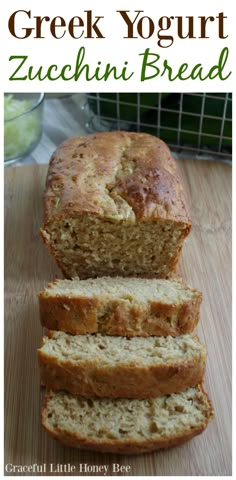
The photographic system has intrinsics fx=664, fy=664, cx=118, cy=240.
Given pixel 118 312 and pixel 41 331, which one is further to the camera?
pixel 41 331

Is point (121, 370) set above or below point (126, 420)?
above

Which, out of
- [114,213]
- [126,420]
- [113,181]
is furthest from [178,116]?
[126,420]

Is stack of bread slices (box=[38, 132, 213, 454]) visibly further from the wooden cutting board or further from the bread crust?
the wooden cutting board

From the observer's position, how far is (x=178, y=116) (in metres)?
5.46

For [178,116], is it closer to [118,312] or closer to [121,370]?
[118,312]

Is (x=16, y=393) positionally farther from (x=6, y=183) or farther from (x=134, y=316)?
(x=6, y=183)

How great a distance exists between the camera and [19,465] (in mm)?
3383

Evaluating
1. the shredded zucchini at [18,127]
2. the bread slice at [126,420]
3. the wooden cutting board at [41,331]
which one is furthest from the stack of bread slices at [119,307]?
the shredded zucchini at [18,127]

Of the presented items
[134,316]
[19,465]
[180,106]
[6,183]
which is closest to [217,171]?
[180,106]

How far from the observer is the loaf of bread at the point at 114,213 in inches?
157

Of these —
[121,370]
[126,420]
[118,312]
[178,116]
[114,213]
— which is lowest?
[126,420]

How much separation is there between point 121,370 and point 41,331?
851 millimetres

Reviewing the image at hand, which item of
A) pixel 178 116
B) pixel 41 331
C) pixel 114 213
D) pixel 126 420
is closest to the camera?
pixel 126 420

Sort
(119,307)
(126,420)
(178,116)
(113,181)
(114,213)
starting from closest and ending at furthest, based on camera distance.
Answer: (126,420), (119,307), (114,213), (113,181), (178,116)
